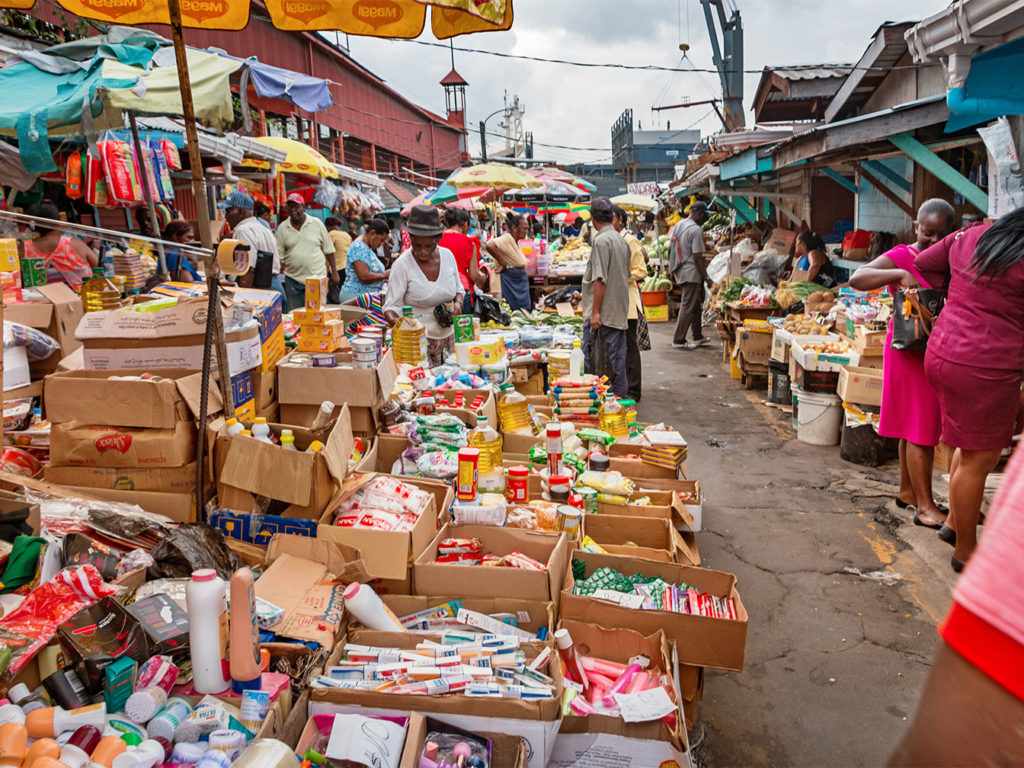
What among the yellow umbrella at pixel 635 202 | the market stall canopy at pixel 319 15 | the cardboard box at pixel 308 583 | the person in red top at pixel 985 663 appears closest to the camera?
the person in red top at pixel 985 663

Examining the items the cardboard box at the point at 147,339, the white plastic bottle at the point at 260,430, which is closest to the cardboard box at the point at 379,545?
the white plastic bottle at the point at 260,430

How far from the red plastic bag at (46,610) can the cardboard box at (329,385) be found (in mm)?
1610

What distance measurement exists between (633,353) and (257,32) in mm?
16585

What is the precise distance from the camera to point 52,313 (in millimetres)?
4695

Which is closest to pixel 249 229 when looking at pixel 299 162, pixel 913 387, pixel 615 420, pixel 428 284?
pixel 299 162

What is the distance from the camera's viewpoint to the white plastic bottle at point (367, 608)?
8.54ft

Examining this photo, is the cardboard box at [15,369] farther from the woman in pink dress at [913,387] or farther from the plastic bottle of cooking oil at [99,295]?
the woman in pink dress at [913,387]

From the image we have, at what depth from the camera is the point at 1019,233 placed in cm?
364

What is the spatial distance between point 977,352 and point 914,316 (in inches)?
28.0

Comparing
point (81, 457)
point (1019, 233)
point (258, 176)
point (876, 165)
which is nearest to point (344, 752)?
point (81, 457)

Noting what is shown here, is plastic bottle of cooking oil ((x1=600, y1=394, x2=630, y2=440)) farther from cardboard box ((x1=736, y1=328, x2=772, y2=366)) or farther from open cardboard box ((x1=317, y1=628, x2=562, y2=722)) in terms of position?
cardboard box ((x1=736, y1=328, x2=772, y2=366))

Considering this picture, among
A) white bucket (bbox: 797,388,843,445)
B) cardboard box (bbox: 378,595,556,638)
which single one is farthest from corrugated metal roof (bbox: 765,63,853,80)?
cardboard box (bbox: 378,595,556,638)

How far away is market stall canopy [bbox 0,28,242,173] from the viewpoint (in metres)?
4.73

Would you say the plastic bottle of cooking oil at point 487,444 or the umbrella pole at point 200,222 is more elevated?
the umbrella pole at point 200,222
